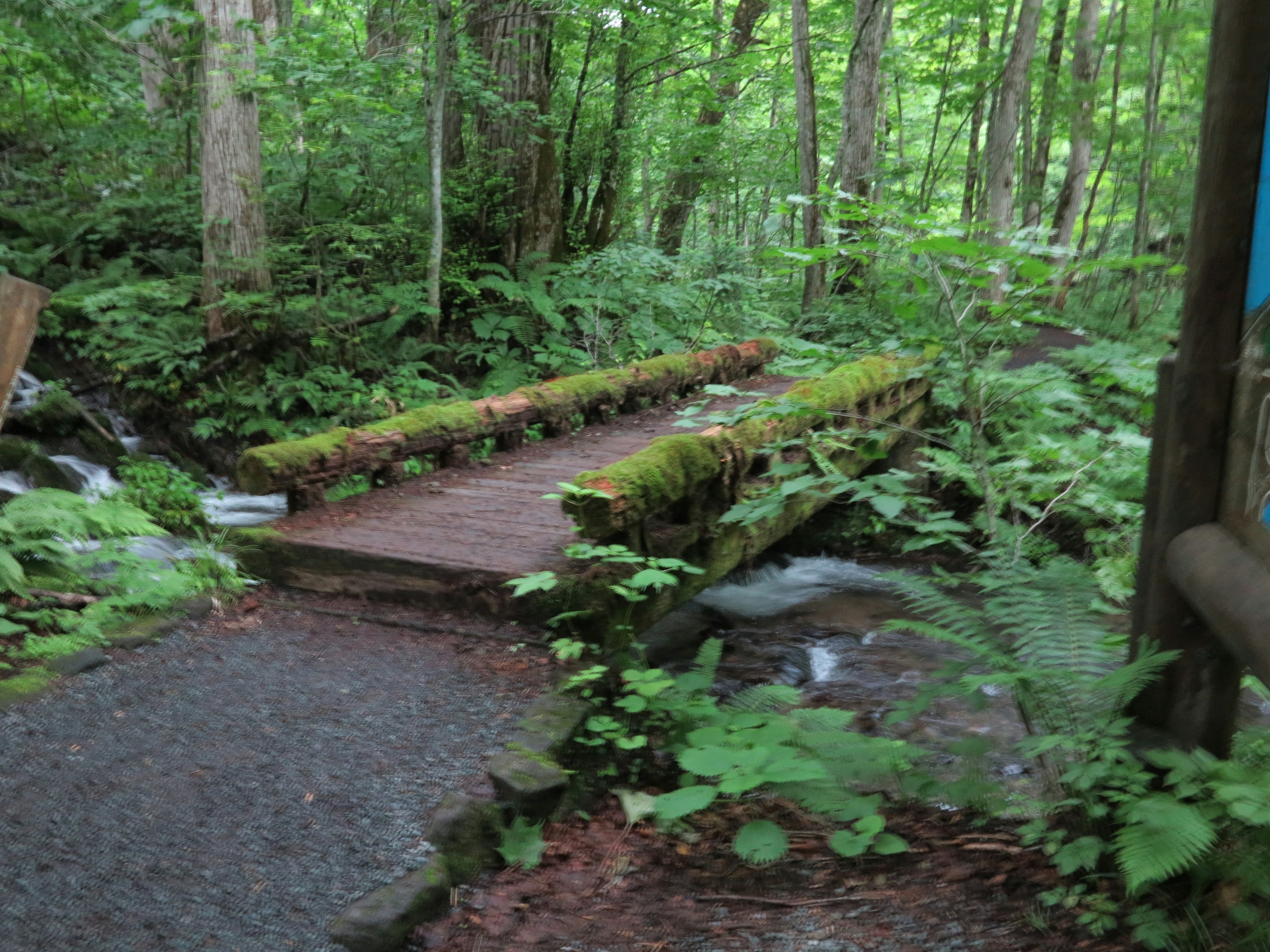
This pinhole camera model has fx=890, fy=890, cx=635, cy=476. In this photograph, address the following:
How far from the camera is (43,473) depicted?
816cm

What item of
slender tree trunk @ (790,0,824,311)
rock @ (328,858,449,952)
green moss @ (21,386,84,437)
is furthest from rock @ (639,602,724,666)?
green moss @ (21,386,84,437)

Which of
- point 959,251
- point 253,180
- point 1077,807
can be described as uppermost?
point 253,180

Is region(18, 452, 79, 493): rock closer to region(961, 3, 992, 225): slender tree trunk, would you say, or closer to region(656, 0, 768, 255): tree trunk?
region(656, 0, 768, 255): tree trunk

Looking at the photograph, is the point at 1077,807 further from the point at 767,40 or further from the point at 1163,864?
the point at 767,40

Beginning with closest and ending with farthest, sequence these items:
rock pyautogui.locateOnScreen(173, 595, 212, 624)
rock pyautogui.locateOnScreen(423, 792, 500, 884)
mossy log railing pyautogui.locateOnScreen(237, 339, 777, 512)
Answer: rock pyautogui.locateOnScreen(423, 792, 500, 884)
rock pyautogui.locateOnScreen(173, 595, 212, 624)
mossy log railing pyautogui.locateOnScreen(237, 339, 777, 512)

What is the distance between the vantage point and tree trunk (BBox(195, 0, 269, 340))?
1063 cm

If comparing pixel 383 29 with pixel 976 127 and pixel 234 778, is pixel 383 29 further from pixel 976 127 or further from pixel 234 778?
pixel 234 778

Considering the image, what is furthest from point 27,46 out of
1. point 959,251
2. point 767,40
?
point 959,251

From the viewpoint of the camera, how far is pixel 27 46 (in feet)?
36.3

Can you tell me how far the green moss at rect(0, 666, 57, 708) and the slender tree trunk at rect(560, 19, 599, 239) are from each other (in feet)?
37.3

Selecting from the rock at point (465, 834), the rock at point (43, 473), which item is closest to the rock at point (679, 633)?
the rock at point (465, 834)

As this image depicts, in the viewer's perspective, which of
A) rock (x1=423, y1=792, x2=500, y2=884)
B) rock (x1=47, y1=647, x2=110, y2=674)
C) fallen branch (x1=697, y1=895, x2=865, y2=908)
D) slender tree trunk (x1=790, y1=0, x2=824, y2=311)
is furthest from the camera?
slender tree trunk (x1=790, y1=0, x2=824, y2=311)

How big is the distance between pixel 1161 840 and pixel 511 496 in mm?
4904

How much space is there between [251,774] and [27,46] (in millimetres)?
11724
